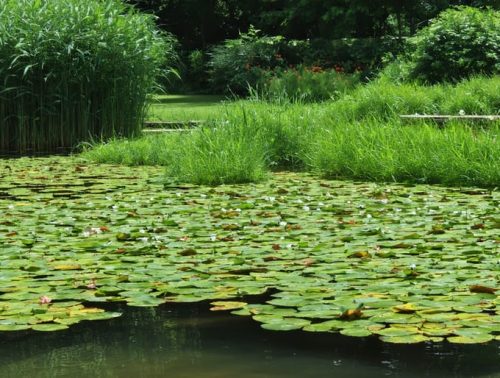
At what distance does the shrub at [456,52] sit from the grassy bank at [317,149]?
4.98 m

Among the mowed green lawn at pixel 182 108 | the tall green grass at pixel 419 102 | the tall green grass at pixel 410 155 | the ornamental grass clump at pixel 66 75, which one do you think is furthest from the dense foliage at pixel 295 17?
the tall green grass at pixel 410 155

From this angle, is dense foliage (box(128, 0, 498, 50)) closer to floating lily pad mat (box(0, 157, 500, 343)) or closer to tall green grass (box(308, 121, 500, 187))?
tall green grass (box(308, 121, 500, 187))

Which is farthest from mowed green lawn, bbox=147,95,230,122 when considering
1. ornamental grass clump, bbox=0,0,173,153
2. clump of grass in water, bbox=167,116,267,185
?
clump of grass in water, bbox=167,116,267,185

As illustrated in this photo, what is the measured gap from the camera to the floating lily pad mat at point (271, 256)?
478 cm

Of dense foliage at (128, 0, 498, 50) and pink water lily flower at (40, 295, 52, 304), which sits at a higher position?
dense foliage at (128, 0, 498, 50)

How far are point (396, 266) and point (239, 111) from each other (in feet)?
22.4

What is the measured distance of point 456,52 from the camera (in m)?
18.5

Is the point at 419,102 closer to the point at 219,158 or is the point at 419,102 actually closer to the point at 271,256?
the point at 219,158

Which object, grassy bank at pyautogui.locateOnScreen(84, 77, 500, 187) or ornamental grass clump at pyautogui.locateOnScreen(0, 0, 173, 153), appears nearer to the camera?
grassy bank at pyautogui.locateOnScreen(84, 77, 500, 187)

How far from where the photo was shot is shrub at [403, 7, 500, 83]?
18.5m

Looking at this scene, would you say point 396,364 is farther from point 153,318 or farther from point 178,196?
point 178,196

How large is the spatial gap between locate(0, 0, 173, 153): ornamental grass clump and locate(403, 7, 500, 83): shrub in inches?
220

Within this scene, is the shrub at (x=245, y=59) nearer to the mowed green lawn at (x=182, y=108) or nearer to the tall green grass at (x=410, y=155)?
the mowed green lawn at (x=182, y=108)

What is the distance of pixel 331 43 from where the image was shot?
30.1m
